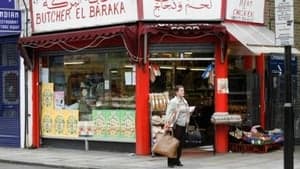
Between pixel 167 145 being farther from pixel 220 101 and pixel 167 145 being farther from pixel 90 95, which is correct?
pixel 90 95

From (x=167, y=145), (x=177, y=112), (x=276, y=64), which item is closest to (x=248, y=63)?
(x=276, y=64)

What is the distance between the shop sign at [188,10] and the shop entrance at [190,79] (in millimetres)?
732

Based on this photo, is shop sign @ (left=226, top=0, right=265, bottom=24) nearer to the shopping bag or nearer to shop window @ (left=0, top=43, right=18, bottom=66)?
the shopping bag

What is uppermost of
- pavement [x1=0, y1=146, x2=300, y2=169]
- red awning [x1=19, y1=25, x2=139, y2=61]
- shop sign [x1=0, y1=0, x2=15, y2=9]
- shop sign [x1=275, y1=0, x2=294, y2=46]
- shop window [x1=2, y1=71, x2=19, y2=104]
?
shop sign [x1=0, y1=0, x2=15, y2=9]

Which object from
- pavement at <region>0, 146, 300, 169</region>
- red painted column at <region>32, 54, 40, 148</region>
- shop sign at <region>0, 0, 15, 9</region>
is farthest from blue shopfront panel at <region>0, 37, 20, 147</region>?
pavement at <region>0, 146, 300, 169</region>

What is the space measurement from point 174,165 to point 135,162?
1160 mm

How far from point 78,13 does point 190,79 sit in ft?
11.6

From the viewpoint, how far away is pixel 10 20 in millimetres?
18906

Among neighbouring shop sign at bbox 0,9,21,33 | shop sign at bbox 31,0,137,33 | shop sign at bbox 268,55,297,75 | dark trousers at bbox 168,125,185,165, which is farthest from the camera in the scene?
neighbouring shop sign at bbox 0,9,21,33

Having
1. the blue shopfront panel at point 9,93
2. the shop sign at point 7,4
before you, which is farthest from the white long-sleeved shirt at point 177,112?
the shop sign at point 7,4

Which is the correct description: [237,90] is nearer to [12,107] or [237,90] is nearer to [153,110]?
[153,110]

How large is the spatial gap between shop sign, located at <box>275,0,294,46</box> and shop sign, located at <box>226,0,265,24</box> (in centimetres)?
619

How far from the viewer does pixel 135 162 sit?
15195mm

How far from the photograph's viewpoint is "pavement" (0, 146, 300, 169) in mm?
14445
